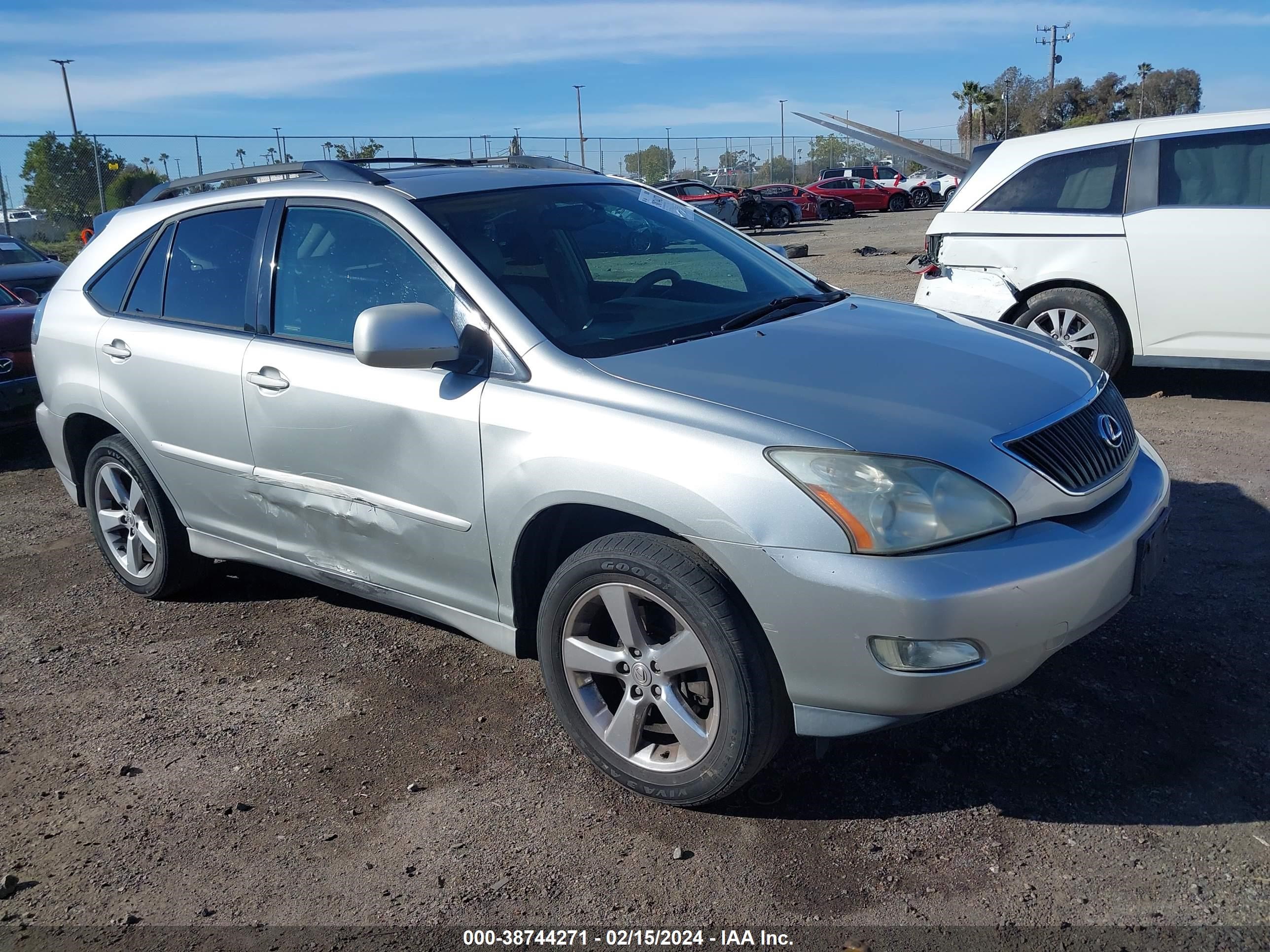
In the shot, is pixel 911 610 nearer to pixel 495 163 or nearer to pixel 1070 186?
pixel 495 163

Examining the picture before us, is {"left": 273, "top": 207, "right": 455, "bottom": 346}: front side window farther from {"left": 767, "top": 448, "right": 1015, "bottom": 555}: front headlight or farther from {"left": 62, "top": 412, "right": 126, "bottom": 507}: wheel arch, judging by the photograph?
{"left": 62, "top": 412, "right": 126, "bottom": 507}: wheel arch

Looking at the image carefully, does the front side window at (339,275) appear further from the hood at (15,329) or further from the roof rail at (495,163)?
the hood at (15,329)

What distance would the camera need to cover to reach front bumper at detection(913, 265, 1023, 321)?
7.14 meters

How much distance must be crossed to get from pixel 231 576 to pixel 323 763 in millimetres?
1956

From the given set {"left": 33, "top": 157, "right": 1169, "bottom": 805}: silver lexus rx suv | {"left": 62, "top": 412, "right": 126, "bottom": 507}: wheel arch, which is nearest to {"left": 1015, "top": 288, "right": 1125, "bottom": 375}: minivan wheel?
{"left": 33, "top": 157, "right": 1169, "bottom": 805}: silver lexus rx suv

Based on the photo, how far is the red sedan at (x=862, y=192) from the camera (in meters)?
38.4

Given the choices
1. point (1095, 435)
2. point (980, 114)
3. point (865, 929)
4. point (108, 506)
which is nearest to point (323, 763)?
point (865, 929)

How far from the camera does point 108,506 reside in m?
4.83

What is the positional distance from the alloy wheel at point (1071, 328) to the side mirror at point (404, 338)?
16.2 feet

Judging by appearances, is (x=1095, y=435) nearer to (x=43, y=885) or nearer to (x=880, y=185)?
(x=43, y=885)

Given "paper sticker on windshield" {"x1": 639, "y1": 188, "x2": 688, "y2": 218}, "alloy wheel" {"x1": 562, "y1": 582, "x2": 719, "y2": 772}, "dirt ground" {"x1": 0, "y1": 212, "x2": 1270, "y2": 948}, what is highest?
"paper sticker on windshield" {"x1": 639, "y1": 188, "x2": 688, "y2": 218}

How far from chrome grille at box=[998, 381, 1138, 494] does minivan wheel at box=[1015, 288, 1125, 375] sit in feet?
12.7

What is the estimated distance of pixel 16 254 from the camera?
11633 mm

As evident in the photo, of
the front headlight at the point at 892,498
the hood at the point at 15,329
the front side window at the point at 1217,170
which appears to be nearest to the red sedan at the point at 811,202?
the front side window at the point at 1217,170
